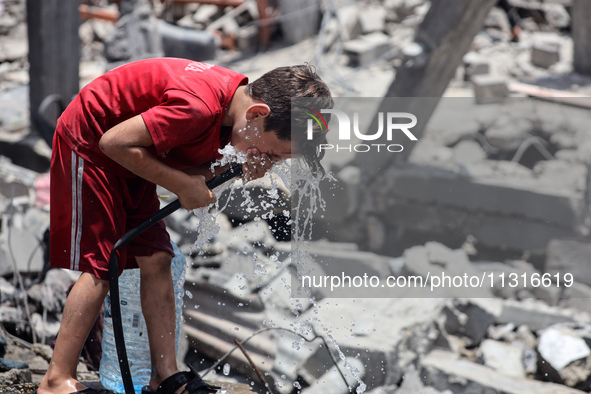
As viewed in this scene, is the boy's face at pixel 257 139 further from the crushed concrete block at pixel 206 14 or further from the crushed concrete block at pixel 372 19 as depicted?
the crushed concrete block at pixel 206 14

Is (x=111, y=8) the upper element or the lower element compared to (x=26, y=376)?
lower

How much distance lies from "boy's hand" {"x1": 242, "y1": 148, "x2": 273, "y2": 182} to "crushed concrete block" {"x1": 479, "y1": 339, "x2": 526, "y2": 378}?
7.70ft

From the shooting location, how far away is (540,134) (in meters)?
6.43

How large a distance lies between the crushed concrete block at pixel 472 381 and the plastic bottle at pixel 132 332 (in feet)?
4.94

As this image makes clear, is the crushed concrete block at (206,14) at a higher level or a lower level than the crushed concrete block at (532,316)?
higher

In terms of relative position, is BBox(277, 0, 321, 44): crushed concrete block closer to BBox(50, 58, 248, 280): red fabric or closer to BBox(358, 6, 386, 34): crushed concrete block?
BBox(358, 6, 386, 34): crushed concrete block

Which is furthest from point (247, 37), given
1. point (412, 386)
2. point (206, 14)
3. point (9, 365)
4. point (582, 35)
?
point (9, 365)

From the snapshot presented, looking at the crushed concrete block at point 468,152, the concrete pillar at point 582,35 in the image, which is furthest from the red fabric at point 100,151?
the concrete pillar at point 582,35

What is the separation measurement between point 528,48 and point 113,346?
9.03 m

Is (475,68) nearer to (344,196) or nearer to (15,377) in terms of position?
(344,196)

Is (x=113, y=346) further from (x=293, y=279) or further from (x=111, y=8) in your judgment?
(x=111, y=8)

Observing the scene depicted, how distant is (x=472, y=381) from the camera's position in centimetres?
317

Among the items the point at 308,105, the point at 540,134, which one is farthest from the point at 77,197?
the point at 540,134

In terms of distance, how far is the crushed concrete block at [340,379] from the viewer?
3.00 metres
